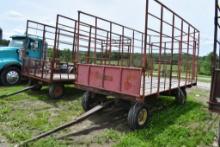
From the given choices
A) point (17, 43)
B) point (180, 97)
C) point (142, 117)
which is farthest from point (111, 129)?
point (17, 43)

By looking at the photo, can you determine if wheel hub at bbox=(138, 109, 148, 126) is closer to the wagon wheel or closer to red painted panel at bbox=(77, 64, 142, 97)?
red painted panel at bbox=(77, 64, 142, 97)

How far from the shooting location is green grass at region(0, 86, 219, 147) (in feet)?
14.5

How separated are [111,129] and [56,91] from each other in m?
3.46

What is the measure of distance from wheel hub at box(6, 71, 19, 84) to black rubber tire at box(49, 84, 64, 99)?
10.8ft

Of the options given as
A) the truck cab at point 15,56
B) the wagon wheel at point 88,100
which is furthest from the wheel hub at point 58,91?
the truck cab at point 15,56

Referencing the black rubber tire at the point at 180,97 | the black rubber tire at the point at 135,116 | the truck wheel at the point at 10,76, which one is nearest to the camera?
the black rubber tire at the point at 135,116

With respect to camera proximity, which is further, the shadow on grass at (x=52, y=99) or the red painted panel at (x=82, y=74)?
the shadow on grass at (x=52, y=99)

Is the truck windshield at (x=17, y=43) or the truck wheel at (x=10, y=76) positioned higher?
the truck windshield at (x=17, y=43)

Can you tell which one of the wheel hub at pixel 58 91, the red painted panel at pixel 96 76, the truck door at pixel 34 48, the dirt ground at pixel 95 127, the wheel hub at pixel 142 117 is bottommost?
the dirt ground at pixel 95 127

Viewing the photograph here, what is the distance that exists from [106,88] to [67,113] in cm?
155

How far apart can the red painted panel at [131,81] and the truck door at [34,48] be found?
7067 mm

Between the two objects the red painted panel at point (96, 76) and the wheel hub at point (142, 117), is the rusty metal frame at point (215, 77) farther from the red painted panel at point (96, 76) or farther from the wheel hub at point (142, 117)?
the red painted panel at point (96, 76)

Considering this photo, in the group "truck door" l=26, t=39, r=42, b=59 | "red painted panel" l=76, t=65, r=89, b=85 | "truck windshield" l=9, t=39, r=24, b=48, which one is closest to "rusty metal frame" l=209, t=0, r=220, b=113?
"red painted panel" l=76, t=65, r=89, b=85

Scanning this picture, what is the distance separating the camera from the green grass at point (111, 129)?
441cm
